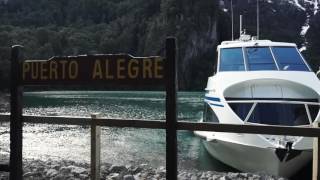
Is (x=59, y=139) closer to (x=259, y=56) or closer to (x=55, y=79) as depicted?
(x=259, y=56)

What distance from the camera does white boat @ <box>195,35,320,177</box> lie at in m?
14.3

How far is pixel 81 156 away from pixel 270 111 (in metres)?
9.03

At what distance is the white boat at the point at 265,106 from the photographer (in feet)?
46.9

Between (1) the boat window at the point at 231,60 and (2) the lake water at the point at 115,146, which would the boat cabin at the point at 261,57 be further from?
(2) the lake water at the point at 115,146

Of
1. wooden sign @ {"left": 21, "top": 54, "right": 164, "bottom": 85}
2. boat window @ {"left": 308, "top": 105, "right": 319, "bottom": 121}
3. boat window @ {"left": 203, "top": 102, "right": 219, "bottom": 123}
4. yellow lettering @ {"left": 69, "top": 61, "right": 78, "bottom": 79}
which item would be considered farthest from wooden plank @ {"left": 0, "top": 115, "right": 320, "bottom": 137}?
boat window @ {"left": 203, "top": 102, "right": 219, "bottom": 123}

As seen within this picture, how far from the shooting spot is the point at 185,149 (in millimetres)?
24047

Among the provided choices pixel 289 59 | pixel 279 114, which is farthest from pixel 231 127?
pixel 289 59

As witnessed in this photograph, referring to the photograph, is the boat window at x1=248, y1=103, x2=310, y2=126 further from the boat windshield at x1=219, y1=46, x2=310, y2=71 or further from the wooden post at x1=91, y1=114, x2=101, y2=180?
the wooden post at x1=91, y1=114, x2=101, y2=180

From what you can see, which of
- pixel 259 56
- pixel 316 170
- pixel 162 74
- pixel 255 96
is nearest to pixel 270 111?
pixel 255 96

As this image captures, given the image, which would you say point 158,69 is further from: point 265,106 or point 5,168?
point 265,106

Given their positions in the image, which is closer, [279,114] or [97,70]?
[97,70]

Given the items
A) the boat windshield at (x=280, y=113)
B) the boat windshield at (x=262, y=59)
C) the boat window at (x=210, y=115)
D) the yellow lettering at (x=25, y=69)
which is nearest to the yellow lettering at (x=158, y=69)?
the yellow lettering at (x=25, y=69)

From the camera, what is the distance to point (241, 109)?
15922mm

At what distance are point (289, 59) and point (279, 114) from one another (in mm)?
3144
